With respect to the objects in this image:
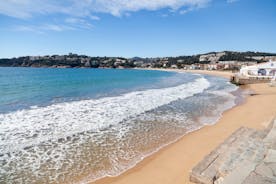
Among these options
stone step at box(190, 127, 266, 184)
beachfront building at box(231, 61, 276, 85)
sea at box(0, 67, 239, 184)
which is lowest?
sea at box(0, 67, 239, 184)

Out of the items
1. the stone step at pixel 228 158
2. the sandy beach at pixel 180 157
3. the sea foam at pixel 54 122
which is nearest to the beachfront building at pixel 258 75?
the sea foam at pixel 54 122

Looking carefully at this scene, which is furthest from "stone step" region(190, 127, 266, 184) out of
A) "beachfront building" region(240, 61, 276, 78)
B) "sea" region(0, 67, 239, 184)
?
"beachfront building" region(240, 61, 276, 78)

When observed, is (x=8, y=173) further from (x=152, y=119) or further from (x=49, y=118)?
(x=152, y=119)

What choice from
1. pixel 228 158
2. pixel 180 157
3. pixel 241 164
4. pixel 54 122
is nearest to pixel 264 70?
pixel 180 157

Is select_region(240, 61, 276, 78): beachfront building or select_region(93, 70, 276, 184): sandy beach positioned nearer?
select_region(93, 70, 276, 184): sandy beach

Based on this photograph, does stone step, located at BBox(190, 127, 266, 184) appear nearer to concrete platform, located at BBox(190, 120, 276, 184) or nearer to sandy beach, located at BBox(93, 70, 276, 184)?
concrete platform, located at BBox(190, 120, 276, 184)

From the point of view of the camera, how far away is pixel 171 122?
11.6 m

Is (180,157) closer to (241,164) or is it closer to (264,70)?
(241,164)

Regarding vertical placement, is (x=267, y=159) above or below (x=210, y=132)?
above

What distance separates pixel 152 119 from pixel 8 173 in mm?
7576

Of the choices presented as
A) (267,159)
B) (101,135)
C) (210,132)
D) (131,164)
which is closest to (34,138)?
(101,135)

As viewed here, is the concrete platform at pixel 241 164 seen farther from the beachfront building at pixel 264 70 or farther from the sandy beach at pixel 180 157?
the beachfront building at pixel 264 70

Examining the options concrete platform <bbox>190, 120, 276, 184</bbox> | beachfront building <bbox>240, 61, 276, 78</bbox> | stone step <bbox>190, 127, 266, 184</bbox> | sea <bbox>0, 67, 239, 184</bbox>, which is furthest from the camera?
beachfront building <bbox>240, 61, 276, 78</bbox>

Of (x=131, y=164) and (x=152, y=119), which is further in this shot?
(x=152, y=119)
